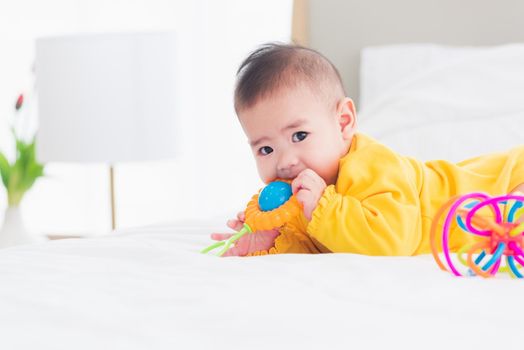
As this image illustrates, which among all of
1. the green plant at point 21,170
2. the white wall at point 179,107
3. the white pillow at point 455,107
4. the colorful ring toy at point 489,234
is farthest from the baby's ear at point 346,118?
the green plant at point 21,170

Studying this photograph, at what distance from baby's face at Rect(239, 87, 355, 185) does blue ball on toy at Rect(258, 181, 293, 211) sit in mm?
41

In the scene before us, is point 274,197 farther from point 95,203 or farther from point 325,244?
point 95,203

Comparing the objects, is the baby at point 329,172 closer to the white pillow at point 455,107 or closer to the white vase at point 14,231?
the white pillow at point 455,107

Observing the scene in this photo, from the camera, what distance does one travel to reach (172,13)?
325cm

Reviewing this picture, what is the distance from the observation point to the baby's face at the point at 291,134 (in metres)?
1.33

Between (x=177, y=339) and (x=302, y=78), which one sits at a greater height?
(x=302, y=78)

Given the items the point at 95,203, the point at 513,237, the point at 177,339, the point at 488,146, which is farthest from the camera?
the point at 95,203

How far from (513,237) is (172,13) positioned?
95.2 inches

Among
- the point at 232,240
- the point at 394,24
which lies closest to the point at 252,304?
the point at 232,240

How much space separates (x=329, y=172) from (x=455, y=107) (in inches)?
33.0

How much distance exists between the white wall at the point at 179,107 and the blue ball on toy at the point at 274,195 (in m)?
1.61

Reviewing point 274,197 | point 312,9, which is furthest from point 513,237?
point 312,9

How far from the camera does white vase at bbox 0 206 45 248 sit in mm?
2652

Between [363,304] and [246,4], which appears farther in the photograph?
[246,4]
